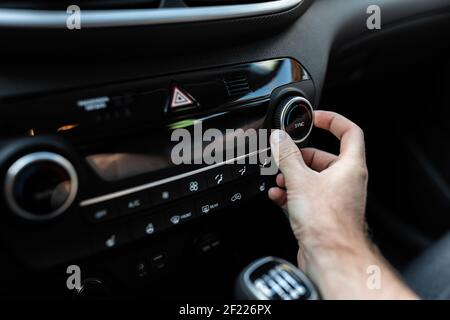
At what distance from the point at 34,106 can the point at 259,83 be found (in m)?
0.41

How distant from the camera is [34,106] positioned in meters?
0.65

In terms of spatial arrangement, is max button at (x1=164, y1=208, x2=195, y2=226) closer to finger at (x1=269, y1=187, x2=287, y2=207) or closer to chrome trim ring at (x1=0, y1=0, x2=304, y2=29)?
finger at (x1=269, y1=187, x2=287, y2=207)

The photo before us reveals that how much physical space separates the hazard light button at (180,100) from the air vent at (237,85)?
8 cm

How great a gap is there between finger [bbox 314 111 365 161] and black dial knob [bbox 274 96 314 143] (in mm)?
40

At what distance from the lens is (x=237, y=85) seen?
2.77 feet

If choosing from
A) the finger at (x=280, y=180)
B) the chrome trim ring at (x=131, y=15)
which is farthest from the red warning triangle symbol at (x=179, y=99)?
the finger at (x=280, y=180)

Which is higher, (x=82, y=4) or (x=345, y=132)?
(x=82, y=4)

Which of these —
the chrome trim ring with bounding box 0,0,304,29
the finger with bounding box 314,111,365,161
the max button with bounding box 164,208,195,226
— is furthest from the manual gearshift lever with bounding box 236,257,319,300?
the chrome trim ring with bounding box 0,0,304,29

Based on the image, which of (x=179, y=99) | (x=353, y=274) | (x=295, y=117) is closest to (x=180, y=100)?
(x=179, y=99)

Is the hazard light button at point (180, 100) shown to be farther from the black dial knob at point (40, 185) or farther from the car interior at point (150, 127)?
the black dial knob at point (40, 185)

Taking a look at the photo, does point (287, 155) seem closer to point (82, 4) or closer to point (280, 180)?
point (280, 180)

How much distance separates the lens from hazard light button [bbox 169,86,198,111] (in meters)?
0.76

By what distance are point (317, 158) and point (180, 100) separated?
33 centimetres
